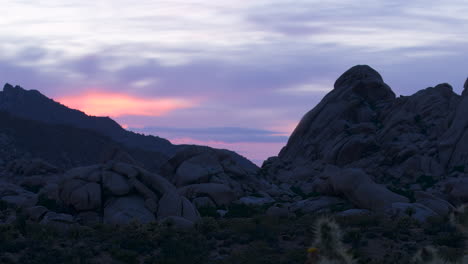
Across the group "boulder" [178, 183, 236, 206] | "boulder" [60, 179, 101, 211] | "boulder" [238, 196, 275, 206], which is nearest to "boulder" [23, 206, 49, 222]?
"boulder" [60, 179, 101, 211]

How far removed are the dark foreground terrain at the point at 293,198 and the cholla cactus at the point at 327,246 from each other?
2cm

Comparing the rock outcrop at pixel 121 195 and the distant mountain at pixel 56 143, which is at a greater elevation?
the distant mountain at pixel 56 143

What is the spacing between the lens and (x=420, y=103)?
244 ft

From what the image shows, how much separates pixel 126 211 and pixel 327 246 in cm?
2856

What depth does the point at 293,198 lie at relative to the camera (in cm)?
5372

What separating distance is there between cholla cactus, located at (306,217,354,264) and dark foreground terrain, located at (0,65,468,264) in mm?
15

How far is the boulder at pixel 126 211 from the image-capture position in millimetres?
34562

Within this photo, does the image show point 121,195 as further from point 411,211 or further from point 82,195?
point 411,211

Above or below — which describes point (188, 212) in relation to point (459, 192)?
below

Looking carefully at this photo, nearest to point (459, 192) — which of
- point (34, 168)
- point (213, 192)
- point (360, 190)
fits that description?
point (360, 190)

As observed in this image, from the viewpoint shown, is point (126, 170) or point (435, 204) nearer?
point (435, 204)

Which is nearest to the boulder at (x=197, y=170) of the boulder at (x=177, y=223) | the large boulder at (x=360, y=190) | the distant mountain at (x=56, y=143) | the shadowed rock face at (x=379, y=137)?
the shadowed rock face at (x=379, y=137)

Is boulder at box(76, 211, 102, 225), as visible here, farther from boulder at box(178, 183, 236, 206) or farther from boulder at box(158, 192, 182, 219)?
boulder at box(178, 183, 236, 206)

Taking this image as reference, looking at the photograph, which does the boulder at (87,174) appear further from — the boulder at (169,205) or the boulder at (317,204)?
the boulder at (317,204)
